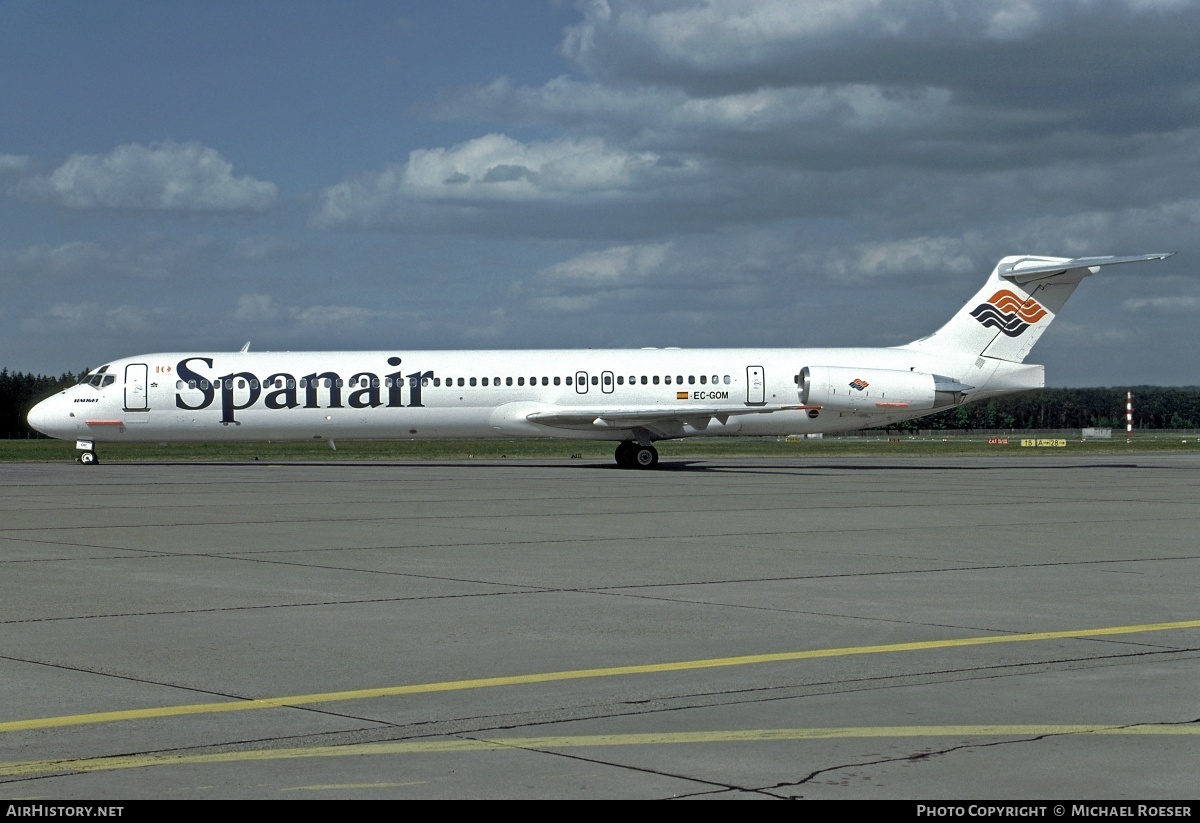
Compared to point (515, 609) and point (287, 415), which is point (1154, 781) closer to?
point (515, 609)

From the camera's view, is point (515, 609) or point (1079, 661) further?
point (515, 609)

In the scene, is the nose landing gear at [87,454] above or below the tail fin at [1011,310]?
below

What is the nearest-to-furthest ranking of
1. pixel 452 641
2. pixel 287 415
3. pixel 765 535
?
pixel 452 641 → pixel 765 535 → pixel 287 415

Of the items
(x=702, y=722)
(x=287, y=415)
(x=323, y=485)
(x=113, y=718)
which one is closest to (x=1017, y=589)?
(x=702, y=722)

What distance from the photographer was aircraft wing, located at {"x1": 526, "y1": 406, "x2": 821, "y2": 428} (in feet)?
129

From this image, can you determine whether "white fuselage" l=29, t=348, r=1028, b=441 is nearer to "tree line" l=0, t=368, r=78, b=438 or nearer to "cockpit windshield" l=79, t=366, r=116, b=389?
"cockpit windshield" l=79, t=366, r=116, b=389

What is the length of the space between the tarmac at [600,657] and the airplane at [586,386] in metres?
19.2

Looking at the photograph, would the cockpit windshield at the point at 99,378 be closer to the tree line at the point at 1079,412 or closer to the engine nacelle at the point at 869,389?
the engine nacelle at the point at 869,389

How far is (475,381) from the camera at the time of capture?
41.4 meters

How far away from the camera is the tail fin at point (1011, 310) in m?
42.0

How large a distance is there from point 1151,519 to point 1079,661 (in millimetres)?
13330

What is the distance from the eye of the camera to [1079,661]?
9.44 metres

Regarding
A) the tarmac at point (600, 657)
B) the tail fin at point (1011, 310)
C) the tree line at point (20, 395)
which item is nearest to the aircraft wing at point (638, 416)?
the tail fin at point (1011, 310)

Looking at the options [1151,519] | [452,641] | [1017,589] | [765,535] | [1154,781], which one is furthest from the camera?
[1151,519]
